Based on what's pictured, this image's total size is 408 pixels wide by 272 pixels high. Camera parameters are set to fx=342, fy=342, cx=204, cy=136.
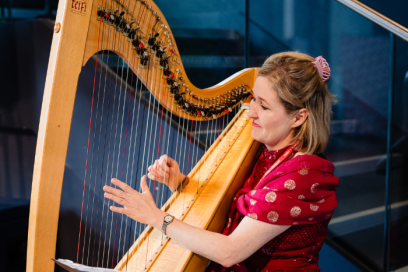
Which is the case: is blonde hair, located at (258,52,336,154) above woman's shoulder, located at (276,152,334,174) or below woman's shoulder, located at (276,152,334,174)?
above

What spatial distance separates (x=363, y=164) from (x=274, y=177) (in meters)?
1.71

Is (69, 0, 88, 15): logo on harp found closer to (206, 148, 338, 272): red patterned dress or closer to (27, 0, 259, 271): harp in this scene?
(27, 0, 259, 271): harp

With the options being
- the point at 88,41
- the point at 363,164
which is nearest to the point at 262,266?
the point at 88,41

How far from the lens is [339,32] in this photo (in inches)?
103

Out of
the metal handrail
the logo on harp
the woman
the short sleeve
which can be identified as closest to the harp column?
the logo on harp

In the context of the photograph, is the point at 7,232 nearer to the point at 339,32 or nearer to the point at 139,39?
the point at 139,39

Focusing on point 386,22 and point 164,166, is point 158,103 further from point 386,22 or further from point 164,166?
point 386,22

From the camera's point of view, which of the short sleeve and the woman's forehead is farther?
the woman's forehead

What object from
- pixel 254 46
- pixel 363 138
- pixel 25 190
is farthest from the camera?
pixel 254 46

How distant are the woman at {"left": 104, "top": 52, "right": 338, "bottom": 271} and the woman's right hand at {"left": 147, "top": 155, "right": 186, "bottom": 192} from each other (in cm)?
33

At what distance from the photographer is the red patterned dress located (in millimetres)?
1114

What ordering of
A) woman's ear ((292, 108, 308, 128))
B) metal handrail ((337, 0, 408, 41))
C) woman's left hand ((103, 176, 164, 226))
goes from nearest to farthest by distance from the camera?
woman's left hand ((103, 176, 164, 226)) < woman's ear ((292, 108, 308, 128)) < metal handrail ((337, 0, 408, 41))

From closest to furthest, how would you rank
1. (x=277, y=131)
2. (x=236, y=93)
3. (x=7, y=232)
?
(x=277, y=131), (x=236, y=93), (x=7, y=232)

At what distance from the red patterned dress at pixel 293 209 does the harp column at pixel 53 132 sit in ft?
2.04
